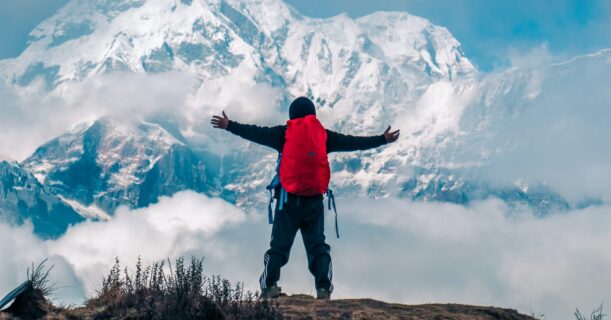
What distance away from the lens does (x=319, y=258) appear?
12797mm

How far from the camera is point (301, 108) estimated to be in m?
13.3

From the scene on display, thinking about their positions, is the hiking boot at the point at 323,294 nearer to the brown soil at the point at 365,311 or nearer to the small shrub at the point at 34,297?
the brown soil at the point at 365,311

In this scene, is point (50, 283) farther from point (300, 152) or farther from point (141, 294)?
point (300, 152)

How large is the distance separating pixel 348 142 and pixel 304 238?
1782mm

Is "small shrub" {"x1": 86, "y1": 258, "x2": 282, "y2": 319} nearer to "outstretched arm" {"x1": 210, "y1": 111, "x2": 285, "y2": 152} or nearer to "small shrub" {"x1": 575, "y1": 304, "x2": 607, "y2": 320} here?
"small shrub" {"x1": 575, "y1": 304, "x2": 607, "y2": 320}

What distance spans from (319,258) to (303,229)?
0.56m

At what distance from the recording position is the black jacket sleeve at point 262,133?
13070mm

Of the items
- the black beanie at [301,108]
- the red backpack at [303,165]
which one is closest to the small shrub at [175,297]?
the red backpack at [303,165]

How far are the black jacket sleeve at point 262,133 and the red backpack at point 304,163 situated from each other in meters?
0.22

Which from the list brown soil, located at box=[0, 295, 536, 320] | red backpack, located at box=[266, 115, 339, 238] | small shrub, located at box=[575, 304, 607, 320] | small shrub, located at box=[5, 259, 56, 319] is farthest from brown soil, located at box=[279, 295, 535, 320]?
small shrub, located at box=[5, 259, 56, 319]

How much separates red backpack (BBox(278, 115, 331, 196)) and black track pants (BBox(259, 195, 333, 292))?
212 millimetres

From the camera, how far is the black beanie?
43.7ft

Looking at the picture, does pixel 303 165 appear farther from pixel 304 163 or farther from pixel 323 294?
pixel 323 294

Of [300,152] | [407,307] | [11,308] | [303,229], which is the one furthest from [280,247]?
[11,308]
